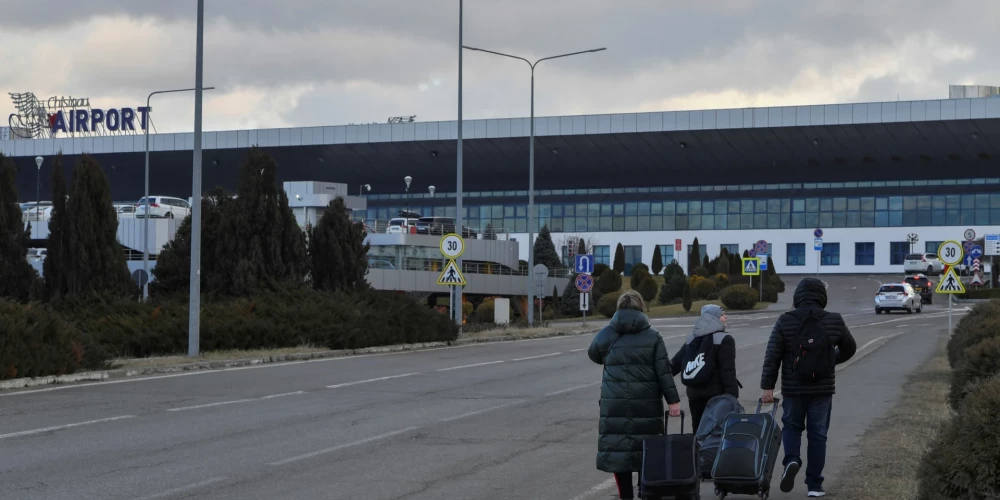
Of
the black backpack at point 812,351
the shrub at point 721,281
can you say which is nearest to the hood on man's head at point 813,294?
the black backpack at point 812,351

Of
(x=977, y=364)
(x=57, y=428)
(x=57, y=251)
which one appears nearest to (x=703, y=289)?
(x=57, y=251)

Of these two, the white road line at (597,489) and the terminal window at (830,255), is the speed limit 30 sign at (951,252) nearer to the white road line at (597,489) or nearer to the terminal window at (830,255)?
the white road line at (597,489)

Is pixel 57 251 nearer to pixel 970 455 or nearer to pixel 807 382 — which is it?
pixel 807 382

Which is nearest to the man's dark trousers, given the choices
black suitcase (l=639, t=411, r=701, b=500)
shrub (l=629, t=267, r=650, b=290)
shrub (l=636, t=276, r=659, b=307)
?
black suitcase (l=639, t=411, r=701, b=500)

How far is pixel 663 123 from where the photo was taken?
90.6 metres

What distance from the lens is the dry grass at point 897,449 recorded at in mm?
10188

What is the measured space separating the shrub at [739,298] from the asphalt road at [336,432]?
40.2m

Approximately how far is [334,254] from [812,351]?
96.6 feet

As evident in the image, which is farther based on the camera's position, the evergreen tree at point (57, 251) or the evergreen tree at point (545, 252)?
the evergreen tree at point (545, 252)

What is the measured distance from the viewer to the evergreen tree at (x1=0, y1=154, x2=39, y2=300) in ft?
94.5

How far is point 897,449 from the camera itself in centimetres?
1264

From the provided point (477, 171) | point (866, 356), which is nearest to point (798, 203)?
point (477, 171)

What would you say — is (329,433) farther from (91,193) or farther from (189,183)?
(189,183)

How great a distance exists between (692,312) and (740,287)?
297 centimetres
